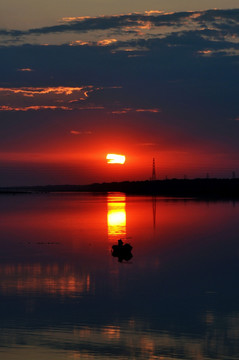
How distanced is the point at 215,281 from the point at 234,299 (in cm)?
459

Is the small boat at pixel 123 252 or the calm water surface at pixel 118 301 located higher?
the small boat at pixel 123 252

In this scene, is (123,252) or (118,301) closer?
(118,301)

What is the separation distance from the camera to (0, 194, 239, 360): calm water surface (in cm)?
1708

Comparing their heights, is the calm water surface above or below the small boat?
below

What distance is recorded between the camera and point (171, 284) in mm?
27328

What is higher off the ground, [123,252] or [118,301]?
[123,252]

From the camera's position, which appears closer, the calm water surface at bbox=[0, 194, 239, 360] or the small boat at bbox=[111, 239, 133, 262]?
the calm water surface at bbox=[0, 194, 239, 360]

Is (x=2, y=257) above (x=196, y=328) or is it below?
above

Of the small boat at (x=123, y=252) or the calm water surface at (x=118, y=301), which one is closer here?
the calm water surface at (x=118, y=301)

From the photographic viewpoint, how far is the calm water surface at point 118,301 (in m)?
17.1

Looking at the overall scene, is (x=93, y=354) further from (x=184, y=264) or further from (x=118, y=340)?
(x=184, y=264)

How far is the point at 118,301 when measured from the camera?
23422 mm

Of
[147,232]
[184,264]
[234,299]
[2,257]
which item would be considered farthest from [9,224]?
[234,299]

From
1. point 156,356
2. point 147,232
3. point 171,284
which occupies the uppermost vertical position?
point 147,232
